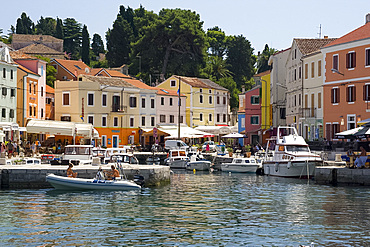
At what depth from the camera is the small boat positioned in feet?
124

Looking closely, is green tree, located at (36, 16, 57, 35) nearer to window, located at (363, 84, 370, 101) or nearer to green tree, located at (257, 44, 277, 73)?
green tree, located at (257, 44, 277, 73)

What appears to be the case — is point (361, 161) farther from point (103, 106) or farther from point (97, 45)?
point (97, 45)

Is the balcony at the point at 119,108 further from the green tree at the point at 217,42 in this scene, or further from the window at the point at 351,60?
the green tree at the point at 217,42

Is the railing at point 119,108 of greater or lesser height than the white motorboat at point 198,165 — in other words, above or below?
above

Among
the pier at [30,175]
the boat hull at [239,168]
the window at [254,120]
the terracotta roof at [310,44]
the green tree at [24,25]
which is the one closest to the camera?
the pier at [30,175]

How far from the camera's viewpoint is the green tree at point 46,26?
582 feet

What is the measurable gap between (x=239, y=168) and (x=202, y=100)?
48.3 metres

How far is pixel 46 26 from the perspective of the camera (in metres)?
181

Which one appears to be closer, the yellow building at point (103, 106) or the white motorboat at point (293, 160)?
the white motorboat at point (293, 160)

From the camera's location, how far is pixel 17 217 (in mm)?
28094

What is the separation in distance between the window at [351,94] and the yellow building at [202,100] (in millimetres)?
45385

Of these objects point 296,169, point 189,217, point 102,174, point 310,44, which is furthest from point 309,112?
point 189,217

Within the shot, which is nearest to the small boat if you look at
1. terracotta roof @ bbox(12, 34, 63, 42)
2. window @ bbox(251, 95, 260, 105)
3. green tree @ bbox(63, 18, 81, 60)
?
window @ bbox(251, 95, 260, 105)

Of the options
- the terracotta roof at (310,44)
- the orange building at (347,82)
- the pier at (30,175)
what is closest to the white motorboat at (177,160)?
the orange building at (347,82)
